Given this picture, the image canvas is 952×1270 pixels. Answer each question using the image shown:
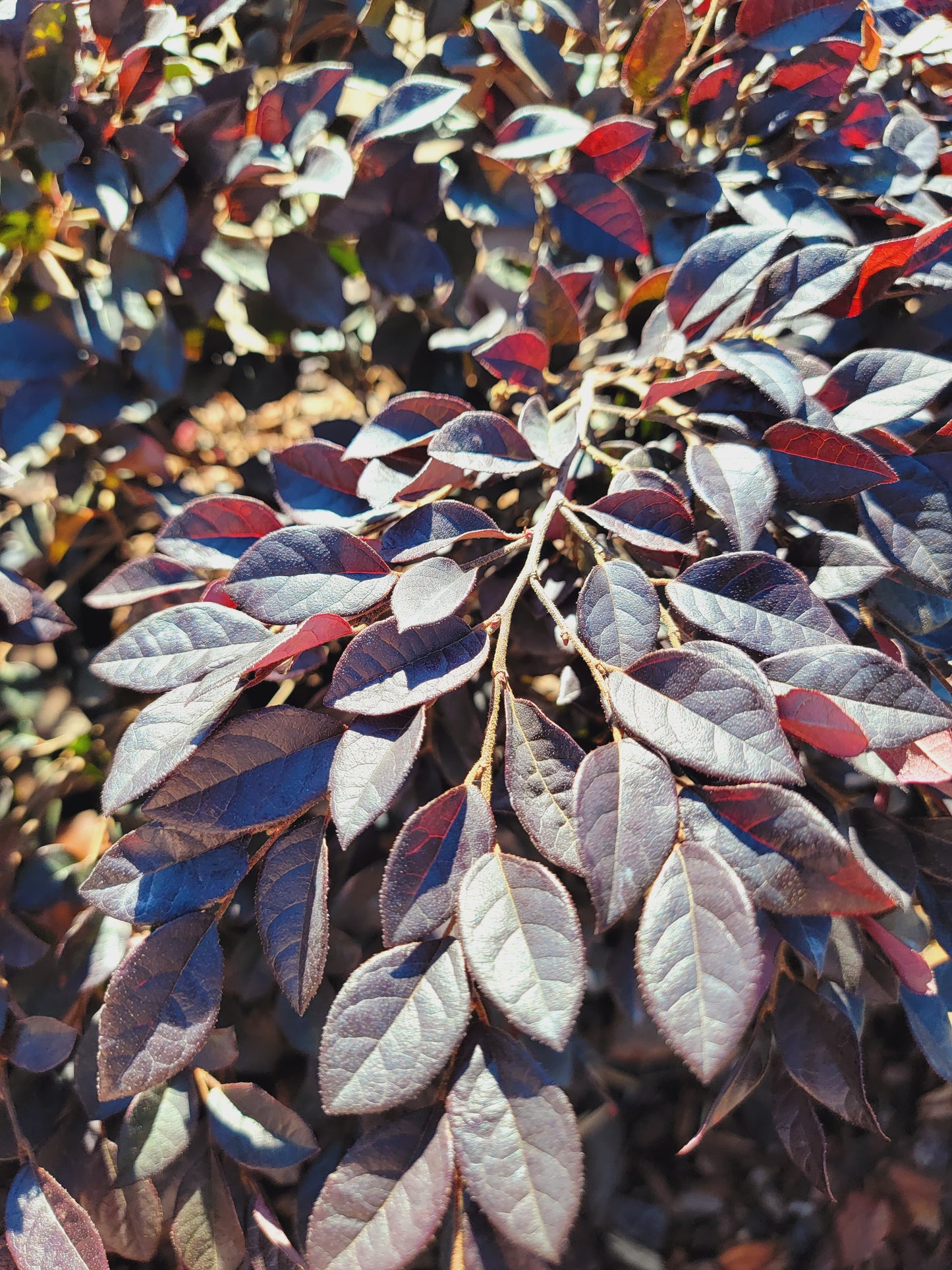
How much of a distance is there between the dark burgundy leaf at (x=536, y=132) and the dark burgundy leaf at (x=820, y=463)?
35cm

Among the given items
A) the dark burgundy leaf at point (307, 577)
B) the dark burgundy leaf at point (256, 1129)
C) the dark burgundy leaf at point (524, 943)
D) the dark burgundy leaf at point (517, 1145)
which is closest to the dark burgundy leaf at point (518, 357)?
the dark burgundy leaf at point (307, 577)

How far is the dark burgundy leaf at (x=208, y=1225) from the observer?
73 cm

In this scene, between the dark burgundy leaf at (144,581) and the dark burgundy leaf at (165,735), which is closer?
the dark burgundy leaf at (165,735)

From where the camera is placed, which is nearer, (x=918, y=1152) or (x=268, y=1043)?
(x=268, y=1043)

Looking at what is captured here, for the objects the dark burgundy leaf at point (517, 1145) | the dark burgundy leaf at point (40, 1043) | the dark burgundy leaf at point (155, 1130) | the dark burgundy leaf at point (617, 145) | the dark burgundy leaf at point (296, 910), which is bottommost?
the dark burgundy leaf at point (155, 1130)

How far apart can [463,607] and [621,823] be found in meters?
0.22

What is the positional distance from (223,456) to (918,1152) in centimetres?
140

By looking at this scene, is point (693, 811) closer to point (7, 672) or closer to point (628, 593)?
point (628, 593)

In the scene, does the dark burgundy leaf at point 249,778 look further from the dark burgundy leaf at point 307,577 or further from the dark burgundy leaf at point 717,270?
the dark burgundy leaf at point 717,270

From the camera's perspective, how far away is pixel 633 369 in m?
0.80

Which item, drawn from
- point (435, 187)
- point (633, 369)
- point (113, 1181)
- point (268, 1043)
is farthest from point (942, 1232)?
point (435, 187)

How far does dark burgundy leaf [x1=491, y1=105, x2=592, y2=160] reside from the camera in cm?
79

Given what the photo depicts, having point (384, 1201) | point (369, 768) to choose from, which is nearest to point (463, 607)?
point (369, 768)

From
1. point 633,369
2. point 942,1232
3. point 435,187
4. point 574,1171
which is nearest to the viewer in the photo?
point 574,1171
